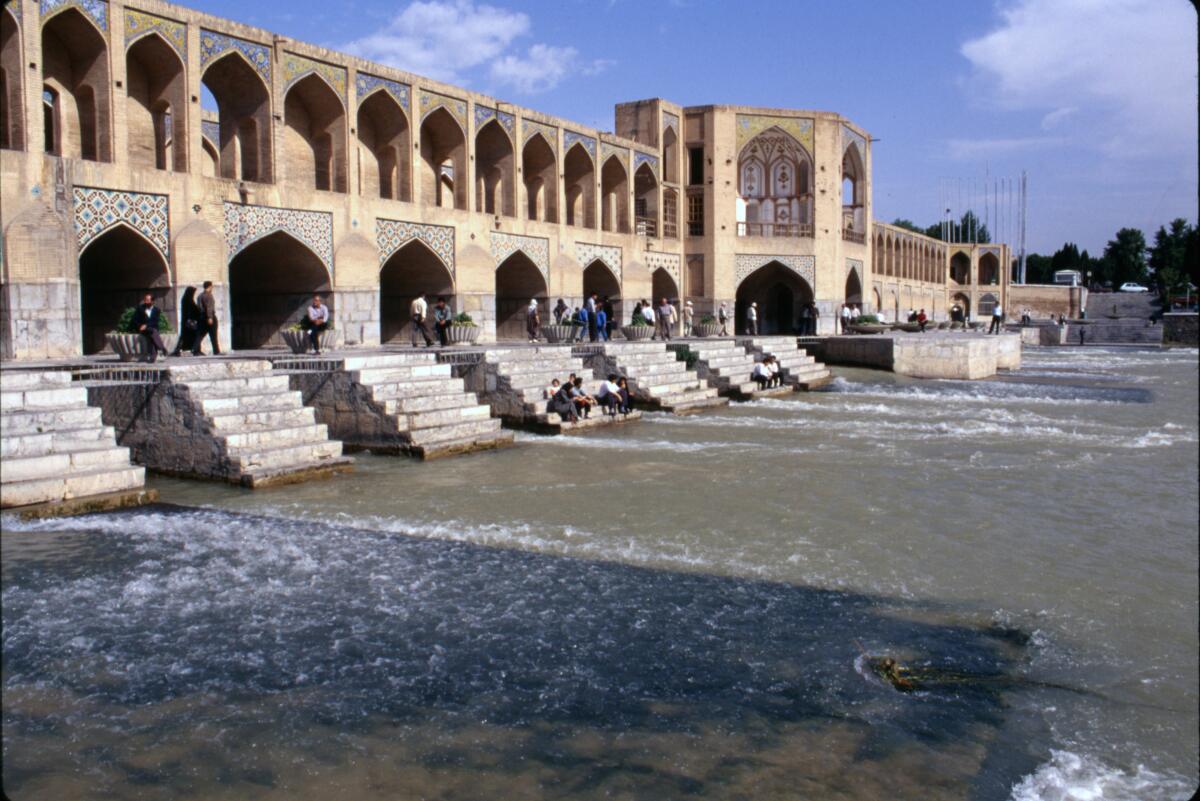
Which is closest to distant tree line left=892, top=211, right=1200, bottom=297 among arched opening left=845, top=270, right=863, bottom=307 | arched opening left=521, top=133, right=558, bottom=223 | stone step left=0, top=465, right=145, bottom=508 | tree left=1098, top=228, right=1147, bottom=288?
tree left=1098, top=228, right=1147, bottom=288

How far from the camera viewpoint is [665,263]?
2544cm

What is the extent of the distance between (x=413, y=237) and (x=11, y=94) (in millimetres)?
6763

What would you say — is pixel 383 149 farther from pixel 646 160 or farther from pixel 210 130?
pixel 646 160

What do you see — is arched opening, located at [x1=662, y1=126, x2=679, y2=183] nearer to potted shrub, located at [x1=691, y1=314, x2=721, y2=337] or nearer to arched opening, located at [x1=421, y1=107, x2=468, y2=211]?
potted shrub, located at [x1=691, y1=314, x2=721, y2=337]

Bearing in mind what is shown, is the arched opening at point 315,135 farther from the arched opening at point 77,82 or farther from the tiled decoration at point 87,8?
the tiled decoration at point 87,8

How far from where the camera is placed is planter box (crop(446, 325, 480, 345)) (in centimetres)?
1499

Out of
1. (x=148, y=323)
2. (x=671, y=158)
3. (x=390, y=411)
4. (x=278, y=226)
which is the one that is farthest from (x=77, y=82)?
(x=671, y=158)

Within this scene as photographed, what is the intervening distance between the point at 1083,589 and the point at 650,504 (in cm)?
309

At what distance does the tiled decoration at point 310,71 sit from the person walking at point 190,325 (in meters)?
4.62

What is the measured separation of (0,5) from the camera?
1.89 m

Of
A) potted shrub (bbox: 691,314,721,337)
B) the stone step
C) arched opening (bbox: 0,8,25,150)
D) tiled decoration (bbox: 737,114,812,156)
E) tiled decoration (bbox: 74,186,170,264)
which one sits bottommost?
the stone step

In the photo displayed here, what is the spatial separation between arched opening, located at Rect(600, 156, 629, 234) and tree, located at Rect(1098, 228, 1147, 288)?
1816 inches

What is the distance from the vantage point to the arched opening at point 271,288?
15750 mm

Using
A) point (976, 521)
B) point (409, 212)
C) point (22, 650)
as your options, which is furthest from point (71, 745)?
point (409, 212)
